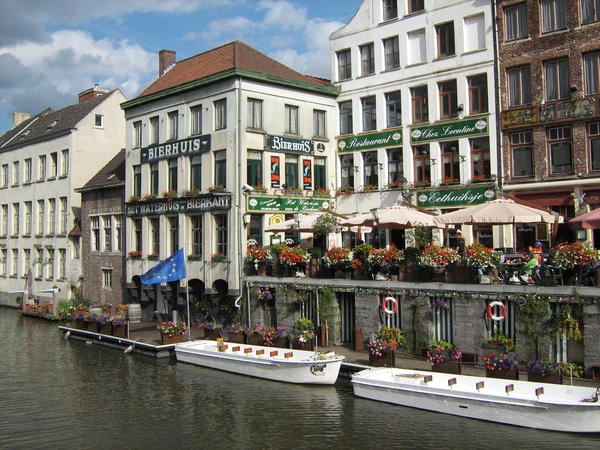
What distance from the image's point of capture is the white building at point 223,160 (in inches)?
1149

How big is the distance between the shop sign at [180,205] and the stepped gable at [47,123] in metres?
10.8

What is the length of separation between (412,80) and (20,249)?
33.1 m

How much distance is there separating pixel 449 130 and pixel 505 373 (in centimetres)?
1307

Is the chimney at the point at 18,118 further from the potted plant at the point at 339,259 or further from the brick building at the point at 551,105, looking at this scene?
the brick building at the point at 551,105

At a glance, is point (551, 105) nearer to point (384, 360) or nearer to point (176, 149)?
point (384, 360)

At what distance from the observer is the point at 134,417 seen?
1780cm

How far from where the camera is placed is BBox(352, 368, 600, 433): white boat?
597 inches

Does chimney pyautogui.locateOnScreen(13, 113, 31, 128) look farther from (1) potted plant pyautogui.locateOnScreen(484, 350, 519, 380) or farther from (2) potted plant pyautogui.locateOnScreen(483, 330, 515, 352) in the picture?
(1) potted plant pyautogui.locateOnScreen(484, 350, 519, 380)

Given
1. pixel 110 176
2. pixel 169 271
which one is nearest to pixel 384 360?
pixel 169 271

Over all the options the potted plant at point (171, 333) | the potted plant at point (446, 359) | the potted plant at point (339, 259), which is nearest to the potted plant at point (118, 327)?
the potted plant at point (171, 333)

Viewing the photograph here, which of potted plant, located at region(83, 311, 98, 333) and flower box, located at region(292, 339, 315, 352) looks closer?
flower box, located at region(292, 339, 315, 352)

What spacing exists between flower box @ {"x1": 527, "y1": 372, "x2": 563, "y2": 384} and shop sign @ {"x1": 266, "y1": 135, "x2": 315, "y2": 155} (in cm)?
1652

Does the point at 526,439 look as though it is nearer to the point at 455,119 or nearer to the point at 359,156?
the point at 455,119

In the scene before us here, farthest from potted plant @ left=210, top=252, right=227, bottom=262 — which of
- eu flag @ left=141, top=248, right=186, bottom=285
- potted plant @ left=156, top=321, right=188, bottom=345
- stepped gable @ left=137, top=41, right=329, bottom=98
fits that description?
stepped gable @ left=137, top=41, right=329, bottom=98
